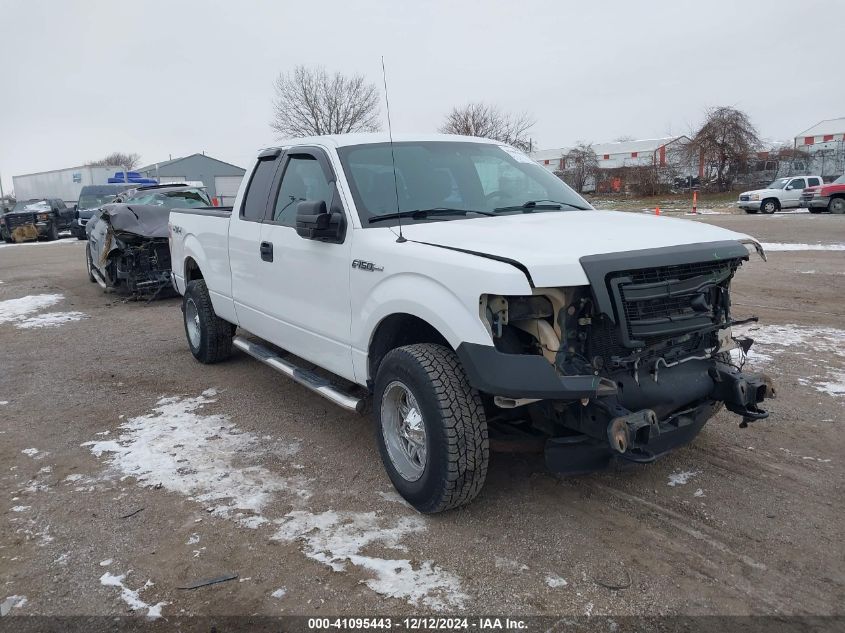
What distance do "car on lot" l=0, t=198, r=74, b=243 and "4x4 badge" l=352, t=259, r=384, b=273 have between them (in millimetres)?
26648

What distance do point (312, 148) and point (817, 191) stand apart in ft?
86.8

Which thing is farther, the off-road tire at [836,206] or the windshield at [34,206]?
the windshield at [34,206]

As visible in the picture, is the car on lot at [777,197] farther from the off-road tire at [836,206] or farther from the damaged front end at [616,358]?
the damaged front end at [616,358]

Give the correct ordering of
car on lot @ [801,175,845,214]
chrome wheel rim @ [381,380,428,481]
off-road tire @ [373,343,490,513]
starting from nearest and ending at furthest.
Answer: off-road tire @ [373,343,490,513] < chrome wheel rim @ [381,380,428,481] < car on lot @ [801,175,845,214]

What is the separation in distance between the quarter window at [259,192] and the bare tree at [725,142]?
38.8m

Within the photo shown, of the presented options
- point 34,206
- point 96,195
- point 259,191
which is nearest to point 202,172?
point 34,206

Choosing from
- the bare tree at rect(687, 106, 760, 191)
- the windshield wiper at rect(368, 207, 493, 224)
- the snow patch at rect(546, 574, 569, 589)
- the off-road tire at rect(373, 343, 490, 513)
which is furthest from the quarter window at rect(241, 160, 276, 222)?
the bare tree at rect(687, 106, 760, 191)

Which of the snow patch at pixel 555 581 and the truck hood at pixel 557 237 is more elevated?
the truck hood at pixel 557 237

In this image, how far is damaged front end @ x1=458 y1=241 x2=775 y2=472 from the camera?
122 inches

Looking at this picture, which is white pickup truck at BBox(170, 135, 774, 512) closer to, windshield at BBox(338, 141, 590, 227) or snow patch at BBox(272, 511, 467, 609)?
windshield at BBox(338, 141, 590, 227)

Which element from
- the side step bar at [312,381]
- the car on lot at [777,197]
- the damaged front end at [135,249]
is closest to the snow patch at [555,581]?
the side step bar at [312,381]

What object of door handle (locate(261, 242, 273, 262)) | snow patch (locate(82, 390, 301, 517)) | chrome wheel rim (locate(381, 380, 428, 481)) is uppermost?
door handle (locate(261, 242, 273, 262))

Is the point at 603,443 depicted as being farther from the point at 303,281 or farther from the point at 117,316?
the point at 117,316

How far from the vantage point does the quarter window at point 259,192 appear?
529 cm
